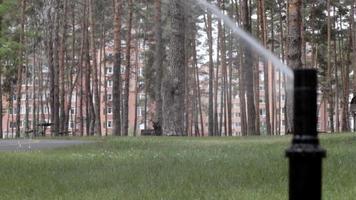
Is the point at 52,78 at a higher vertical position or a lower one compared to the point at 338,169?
higher

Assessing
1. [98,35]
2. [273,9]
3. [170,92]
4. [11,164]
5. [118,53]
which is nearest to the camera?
[11,164]

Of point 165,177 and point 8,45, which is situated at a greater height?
point 8,45

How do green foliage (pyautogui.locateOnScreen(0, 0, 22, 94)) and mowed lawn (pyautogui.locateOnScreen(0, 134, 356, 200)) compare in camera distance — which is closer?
mowed lawn (pyautogui.locateOnScreen(0, 134, 356, 200))

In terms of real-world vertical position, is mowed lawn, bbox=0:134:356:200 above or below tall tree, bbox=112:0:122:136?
below

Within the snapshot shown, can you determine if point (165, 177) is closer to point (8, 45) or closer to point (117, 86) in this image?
point (8, 45)

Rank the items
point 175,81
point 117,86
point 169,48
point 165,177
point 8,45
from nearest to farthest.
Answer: point 165,177 < point 8,45 < point 175,81 < point 169,48 < point 117,86

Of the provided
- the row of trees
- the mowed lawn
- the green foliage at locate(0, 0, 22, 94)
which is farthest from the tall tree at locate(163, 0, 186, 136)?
the mowed lawn

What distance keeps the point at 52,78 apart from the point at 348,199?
31732 millimetres

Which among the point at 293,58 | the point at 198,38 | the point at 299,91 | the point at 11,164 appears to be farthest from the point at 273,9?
the point at 299,91

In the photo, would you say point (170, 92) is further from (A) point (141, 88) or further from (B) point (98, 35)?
(A) point (141, 88)

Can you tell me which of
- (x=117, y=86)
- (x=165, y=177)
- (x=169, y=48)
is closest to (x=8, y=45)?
(x=165, y=177)

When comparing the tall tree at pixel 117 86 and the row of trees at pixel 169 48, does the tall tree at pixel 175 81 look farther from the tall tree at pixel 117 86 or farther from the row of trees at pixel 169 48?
the tall tree at pixel 117 86

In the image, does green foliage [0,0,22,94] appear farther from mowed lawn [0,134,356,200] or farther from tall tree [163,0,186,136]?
tall tree [163,0,186,136]

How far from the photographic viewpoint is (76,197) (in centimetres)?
707
